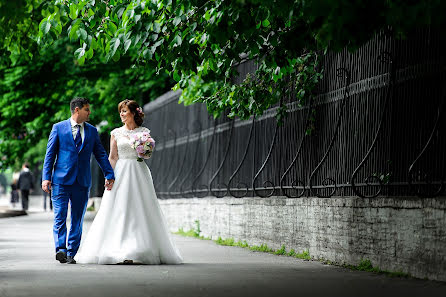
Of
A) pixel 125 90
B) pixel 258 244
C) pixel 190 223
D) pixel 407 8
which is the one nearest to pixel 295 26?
pixel 407 8

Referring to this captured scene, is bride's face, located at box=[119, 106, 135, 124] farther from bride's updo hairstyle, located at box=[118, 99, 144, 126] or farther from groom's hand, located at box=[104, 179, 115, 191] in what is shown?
groom's hand, located at box=[104, 179, 115, 191]

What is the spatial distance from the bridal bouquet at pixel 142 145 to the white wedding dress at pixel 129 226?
91 mm

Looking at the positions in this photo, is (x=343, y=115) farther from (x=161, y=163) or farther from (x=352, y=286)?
(x=161, y=163)

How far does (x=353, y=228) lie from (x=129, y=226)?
2.63 meters

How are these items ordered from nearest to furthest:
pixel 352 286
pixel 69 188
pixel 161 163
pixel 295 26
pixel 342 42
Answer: pixel 342 42 < pixel 352 286 < pixel 295 26 < pixel 69 188 < pixel 161 163

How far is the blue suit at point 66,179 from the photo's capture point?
1119cm

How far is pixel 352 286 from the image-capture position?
28.0 feet

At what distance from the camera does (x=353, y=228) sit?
10.6 metres

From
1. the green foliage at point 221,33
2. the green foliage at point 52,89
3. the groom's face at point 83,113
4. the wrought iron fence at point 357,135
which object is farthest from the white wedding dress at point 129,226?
the green foliage at point 52,89

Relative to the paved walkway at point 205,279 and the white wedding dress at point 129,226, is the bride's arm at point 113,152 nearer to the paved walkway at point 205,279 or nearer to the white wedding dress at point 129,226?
the white wedding dress at point 129,226

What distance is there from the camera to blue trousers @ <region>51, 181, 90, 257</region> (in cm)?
1116

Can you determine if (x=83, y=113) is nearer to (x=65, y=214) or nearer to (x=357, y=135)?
(x=65, y=214)

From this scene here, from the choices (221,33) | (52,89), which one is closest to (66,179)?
(221,33)

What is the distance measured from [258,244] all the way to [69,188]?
3763mm
